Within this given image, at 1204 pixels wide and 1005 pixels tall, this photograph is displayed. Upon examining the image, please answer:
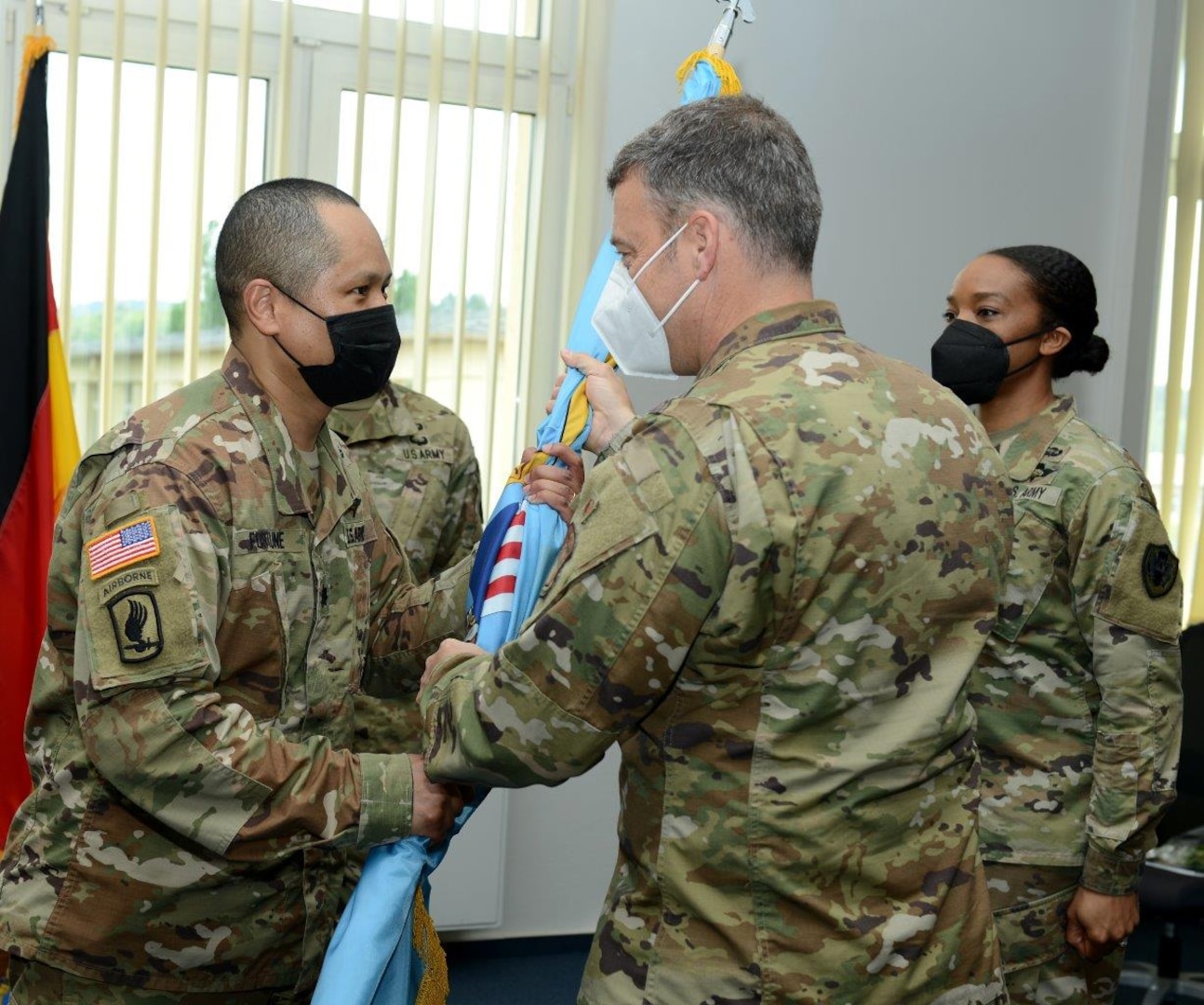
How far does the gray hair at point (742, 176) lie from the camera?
1409mm

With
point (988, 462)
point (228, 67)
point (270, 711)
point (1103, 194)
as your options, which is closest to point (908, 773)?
point (988, 462)

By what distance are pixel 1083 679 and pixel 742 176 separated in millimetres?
1213

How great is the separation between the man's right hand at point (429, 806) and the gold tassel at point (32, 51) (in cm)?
200

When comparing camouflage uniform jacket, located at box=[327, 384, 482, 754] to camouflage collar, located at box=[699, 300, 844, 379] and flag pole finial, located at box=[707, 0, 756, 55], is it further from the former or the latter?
camouflage collar, located at box=[699, 300, 844, 379]

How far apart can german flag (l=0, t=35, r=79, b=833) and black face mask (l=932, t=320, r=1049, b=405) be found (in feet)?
6.43

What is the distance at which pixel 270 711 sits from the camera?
169 centimetres

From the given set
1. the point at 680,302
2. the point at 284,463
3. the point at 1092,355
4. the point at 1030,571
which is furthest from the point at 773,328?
the point at 1092,355

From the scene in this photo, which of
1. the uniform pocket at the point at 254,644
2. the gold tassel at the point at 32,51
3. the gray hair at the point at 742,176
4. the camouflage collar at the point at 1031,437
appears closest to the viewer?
the gray hair at the point at 742,176

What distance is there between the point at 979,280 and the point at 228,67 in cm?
196

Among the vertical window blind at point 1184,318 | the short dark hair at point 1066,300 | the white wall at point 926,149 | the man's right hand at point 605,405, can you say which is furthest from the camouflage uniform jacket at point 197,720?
the vertical window blind at point 1184,318

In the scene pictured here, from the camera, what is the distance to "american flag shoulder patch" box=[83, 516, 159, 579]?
1.52m

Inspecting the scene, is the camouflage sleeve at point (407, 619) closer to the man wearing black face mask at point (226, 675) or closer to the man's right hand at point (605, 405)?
the man wearing black face mask at point (226, 675)

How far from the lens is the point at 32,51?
2.81 metres

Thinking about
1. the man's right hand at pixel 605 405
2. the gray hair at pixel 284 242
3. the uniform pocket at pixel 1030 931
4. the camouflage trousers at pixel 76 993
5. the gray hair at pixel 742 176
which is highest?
the gray hair at pixel 742 176
